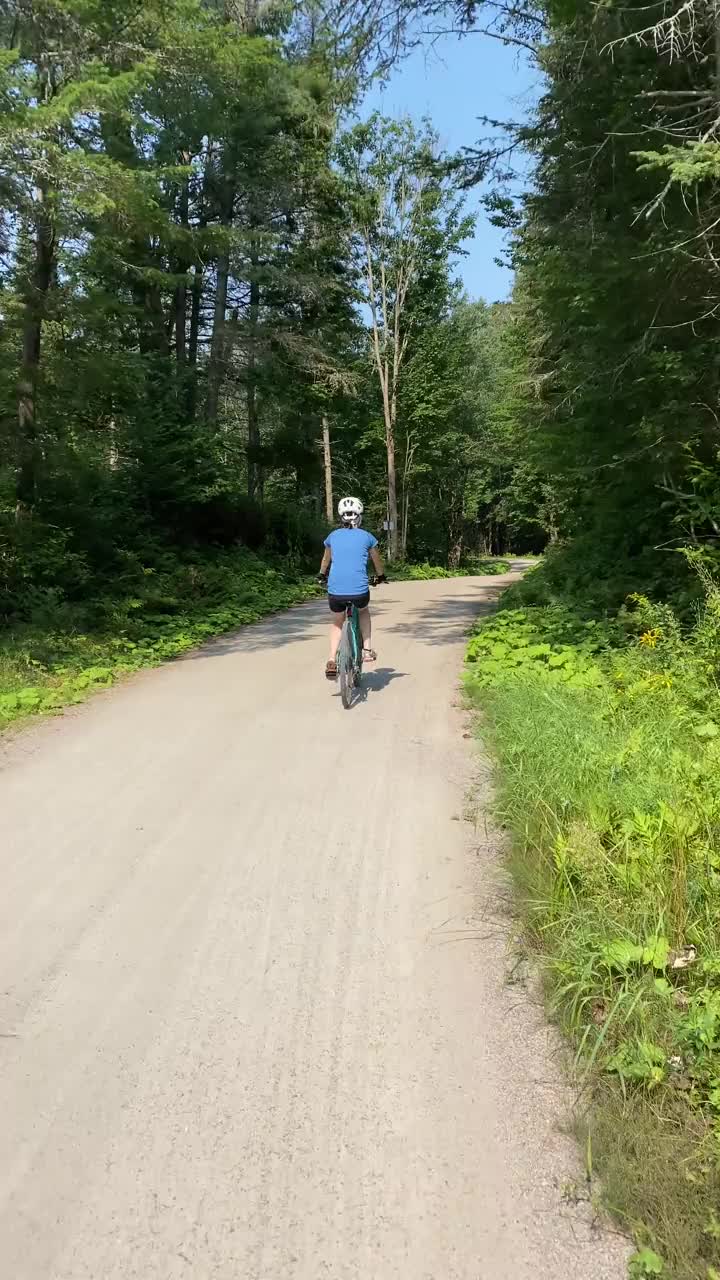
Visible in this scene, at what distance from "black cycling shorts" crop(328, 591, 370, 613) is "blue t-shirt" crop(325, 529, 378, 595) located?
40 mm

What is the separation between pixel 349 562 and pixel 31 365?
772 cm

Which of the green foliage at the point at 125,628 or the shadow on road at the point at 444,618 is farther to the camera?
the shadow on road at the point at 444,618

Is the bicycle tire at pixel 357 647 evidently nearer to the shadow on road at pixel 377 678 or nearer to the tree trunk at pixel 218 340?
the shadow on road at pixel 377 678

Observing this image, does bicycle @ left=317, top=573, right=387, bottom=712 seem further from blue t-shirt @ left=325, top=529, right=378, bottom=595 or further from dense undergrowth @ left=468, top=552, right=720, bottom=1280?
dense undergrowth @ left=468, top=552, right=720, bottom=1280

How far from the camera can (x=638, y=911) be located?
310 cm

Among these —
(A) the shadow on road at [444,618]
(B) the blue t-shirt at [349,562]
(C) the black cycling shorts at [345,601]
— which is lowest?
(A) the shadow on road at [444,618]

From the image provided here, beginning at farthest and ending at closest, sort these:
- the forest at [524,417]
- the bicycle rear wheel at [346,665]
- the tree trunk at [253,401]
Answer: the tree trunk at [253,401] < the bicycle rear wheel at [346,665] < the forest at [524,417]

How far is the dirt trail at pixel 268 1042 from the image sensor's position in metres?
2.05

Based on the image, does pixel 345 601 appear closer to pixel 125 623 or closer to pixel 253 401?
pixel 125 623

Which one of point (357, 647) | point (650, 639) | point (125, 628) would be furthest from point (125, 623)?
point (650, 639)

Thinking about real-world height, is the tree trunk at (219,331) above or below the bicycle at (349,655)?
above

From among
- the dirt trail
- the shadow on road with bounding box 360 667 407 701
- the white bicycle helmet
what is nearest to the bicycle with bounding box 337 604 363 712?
the shadow on road with bounding box 360 667 407 701

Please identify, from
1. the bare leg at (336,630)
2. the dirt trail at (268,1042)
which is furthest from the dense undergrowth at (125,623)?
the dirt trail at (268,1042)

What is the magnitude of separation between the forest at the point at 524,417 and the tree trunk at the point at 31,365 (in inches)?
2.2
